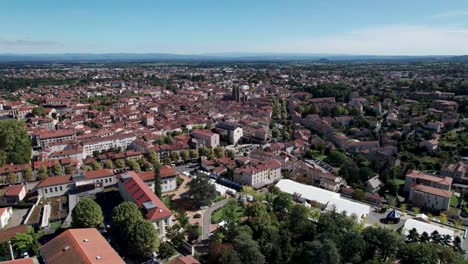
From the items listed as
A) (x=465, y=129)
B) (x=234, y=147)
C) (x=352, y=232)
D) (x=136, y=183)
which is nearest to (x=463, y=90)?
(x=465, y=129)

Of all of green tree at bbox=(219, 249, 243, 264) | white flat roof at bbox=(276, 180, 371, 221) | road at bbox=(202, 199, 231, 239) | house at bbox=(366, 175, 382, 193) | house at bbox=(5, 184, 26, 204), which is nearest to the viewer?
green tree at bbox=(219, 249, 243, 264)

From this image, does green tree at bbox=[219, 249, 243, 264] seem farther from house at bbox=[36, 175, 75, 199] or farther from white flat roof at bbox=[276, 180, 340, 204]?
house at bbox=[36, 175, 75, 199]

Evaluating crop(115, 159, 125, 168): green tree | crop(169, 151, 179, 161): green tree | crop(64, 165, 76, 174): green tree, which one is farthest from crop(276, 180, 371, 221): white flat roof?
crop(64, 165, 76, 174): green tree

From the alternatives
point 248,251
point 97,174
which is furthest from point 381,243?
point 97,174

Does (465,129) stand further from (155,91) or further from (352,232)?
(155,91)

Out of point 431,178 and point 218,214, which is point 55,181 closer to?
point 218,214

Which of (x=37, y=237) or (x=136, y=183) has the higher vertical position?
(x=136, y=183)

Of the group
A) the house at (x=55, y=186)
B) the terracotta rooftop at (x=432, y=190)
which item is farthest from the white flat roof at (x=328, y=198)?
the house at (x=55, y=186)
